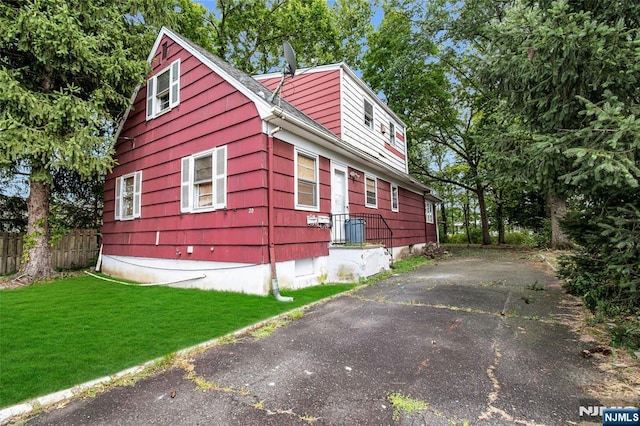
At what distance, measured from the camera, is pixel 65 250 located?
386 inches

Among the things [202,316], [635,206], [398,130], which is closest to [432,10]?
[398,130]

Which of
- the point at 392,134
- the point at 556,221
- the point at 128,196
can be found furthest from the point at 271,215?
the point at 556,221

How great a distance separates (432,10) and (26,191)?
1779cm

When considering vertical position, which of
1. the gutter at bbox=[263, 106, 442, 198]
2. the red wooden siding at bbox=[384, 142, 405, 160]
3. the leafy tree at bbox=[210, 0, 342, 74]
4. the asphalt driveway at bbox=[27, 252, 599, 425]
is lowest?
the asphalt driveway at bbox=[27, 252, 599, 425]

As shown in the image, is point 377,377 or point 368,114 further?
point 368,114

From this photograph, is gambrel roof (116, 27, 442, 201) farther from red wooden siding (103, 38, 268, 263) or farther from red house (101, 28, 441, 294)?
red wooden siding (103, 38, 268, 263)

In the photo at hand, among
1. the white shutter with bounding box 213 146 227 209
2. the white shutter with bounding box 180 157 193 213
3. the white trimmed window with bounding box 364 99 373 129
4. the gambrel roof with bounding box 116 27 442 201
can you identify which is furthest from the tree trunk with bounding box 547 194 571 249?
the white shutter with bounding box 180 157 193 213

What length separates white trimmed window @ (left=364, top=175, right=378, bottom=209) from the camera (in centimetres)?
984

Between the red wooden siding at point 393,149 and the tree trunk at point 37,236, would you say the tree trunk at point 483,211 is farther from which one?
the tree trunk at point 37,236

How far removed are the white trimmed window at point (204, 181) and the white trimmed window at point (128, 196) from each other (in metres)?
2.25

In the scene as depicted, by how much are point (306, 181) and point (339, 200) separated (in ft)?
5.18

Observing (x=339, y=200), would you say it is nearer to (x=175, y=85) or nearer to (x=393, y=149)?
(x=175, y=85)

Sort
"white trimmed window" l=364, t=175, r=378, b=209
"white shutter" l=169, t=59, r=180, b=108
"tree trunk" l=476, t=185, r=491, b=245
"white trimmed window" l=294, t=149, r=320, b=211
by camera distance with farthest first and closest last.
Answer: "tree trunk" l=476, t=185, r=491, b=245, "white trimmed window" l=364, t=175, r=378, b=209, "white shutter" l=169, t=59, r=180, b=108, "white trimmed window" l=294, t=149, r=320, b=211

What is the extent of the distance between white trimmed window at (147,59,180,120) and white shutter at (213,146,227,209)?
94.3 inches
